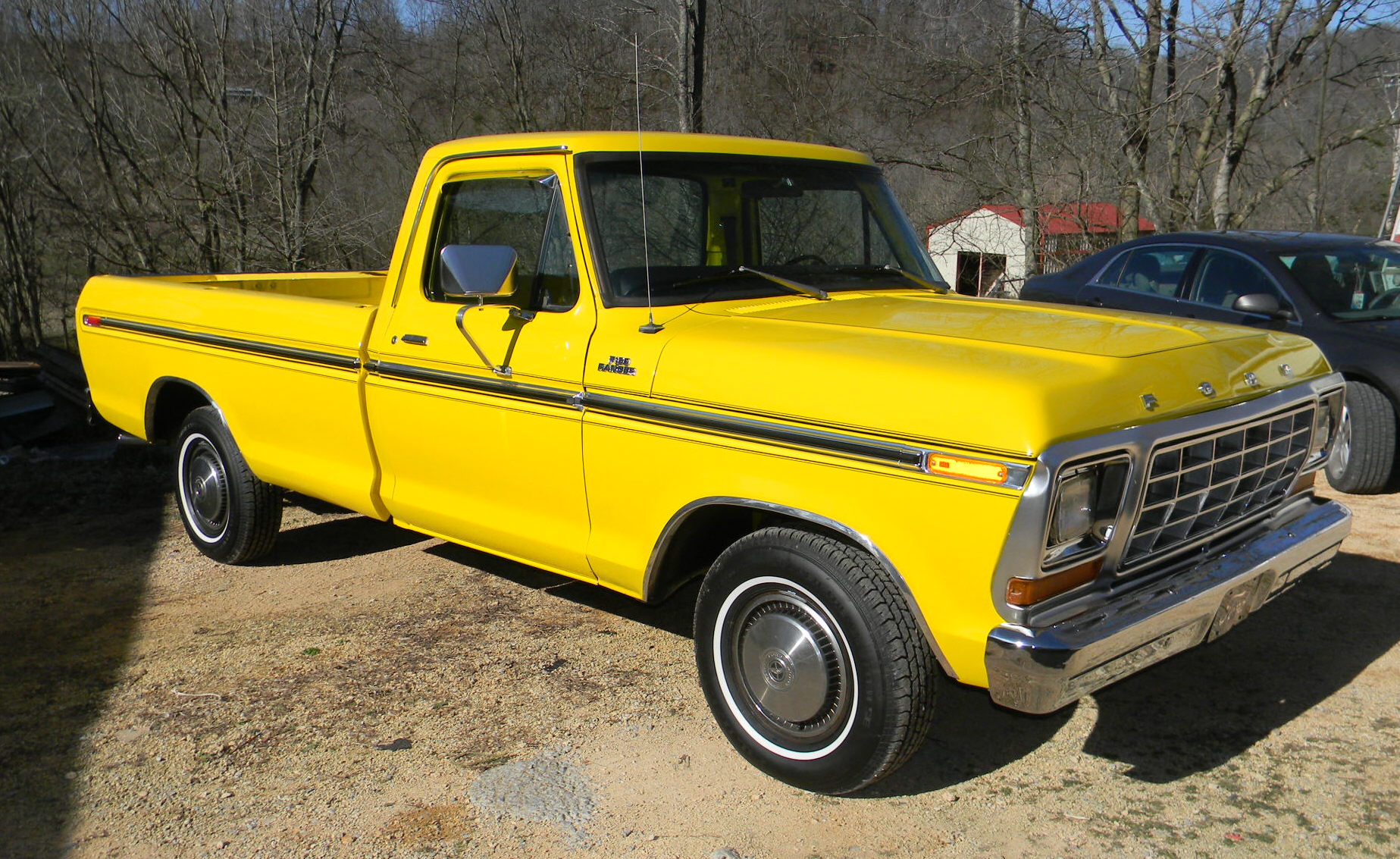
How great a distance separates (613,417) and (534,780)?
122 cm

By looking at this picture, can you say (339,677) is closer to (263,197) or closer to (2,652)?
(2,652)

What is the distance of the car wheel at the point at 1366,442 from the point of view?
694 cm

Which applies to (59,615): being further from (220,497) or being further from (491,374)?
(491,374)

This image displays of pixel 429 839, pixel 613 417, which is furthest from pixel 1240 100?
pixel 429 839

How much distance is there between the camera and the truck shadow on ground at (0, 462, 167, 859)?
3.64 metres

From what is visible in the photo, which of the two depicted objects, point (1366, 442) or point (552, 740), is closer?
point (552, 740)

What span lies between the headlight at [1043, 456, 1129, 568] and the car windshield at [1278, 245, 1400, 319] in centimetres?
511

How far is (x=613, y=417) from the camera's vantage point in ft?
12.6

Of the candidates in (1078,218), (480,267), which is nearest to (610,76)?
(1078,218)

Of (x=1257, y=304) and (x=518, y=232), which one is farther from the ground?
(x=518, y=232)

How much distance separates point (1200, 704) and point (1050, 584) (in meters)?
1.59

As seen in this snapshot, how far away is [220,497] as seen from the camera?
580 cm

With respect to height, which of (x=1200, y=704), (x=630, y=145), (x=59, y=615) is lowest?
(x=1200, y=704)

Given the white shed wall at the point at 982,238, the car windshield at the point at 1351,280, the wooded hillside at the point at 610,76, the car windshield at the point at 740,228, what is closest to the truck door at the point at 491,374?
the car windshield at the point at 740,228
